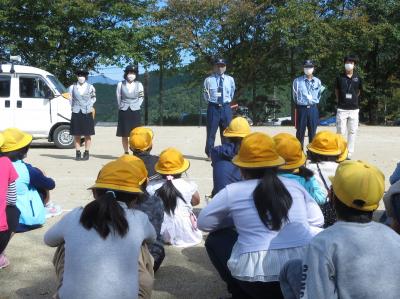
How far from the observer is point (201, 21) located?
29031mm

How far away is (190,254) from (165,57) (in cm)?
2520

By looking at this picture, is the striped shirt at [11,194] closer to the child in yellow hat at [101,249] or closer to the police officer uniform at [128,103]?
the child in yellow hat at [101,249]

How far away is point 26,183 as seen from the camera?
526 centimetres

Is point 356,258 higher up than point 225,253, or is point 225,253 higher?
point 356,258

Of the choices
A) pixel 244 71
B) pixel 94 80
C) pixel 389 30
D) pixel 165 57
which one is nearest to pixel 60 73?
pixel 94 80

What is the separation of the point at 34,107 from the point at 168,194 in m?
9.48

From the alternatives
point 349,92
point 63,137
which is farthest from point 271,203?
point 63,137

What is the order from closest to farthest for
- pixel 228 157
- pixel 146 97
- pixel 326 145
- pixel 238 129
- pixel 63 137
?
pixel 326 145
pixel 228 157
pixel 238 129
pixel 63 137
pixel 146 97

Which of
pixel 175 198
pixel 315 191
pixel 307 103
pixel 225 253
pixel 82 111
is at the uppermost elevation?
pixel 307 103

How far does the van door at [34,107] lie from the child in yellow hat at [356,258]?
11948mm

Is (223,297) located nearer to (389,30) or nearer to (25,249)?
(25,249)

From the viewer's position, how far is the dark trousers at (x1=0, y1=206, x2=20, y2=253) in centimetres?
452

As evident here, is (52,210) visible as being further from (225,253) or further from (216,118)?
(216,118)

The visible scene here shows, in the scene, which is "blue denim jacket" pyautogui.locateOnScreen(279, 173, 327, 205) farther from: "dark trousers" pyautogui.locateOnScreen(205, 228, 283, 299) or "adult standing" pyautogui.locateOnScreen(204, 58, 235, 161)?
"adult standing" pyautogui.locateOnScreen(204, 58, 235, 161)
